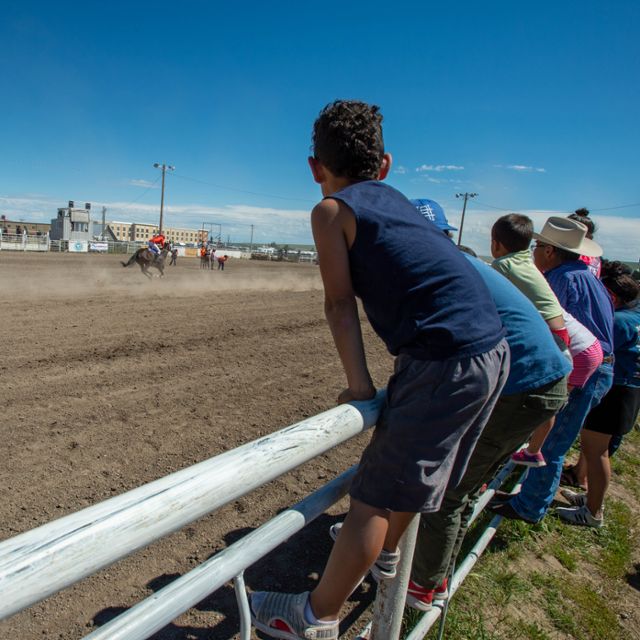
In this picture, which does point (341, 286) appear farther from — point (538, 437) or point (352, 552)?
point (538, 437)

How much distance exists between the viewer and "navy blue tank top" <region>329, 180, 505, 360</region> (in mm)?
1467

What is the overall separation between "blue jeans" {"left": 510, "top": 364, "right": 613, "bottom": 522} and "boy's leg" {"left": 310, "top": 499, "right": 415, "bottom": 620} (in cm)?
227

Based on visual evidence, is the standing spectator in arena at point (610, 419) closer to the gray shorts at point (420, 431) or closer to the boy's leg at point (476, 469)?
the boy's leg at point (476, 469)

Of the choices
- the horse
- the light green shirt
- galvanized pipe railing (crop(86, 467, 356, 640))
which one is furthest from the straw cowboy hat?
the horse

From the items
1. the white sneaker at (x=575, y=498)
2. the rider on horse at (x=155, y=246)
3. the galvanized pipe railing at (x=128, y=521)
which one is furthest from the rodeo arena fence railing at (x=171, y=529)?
the rider on horse at (x=155, y=246)

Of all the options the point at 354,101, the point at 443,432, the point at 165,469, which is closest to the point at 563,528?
the point at 443,432

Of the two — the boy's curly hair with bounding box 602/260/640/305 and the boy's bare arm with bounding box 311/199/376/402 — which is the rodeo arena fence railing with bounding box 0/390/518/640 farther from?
the boy's curly hair with bounding box 602/260/640/305

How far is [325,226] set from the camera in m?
1.49

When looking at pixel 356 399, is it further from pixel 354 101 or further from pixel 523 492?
pixel 523 492

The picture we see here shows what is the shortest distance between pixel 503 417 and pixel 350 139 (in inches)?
52.2

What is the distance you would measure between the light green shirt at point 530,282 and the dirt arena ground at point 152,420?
6.20 ft

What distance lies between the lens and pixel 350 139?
5.34 feet

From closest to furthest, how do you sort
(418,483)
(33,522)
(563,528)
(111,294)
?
(418,483)
(33,522)
(563,528)
(111,294)

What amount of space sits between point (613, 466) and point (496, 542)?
2395 millimetres
